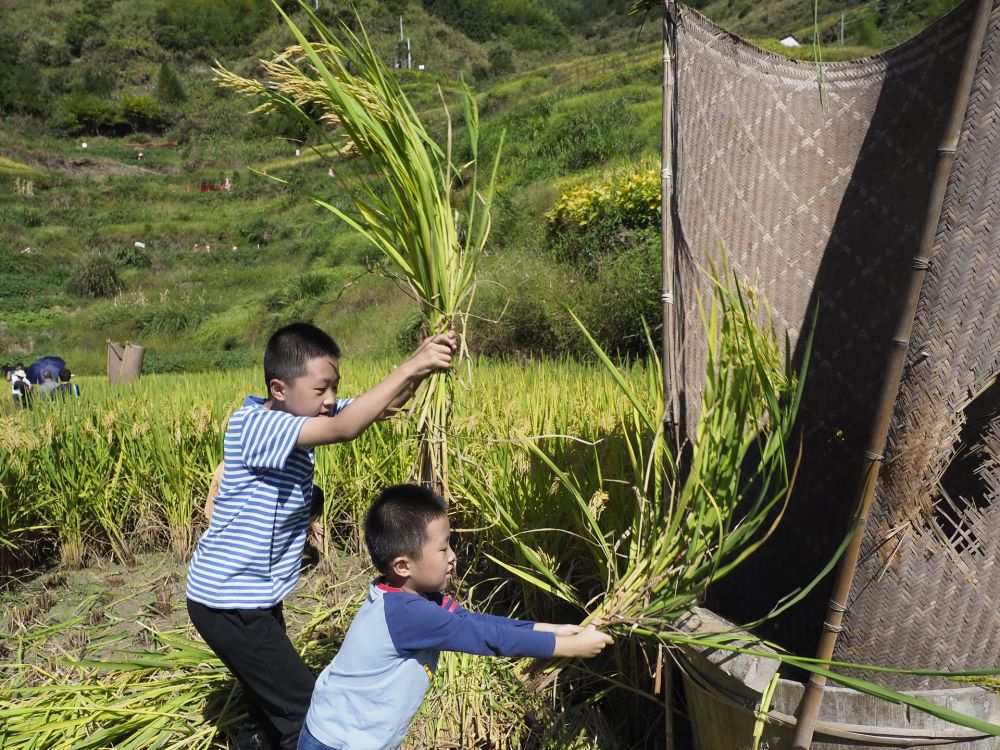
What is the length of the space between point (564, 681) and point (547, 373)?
7.64ft

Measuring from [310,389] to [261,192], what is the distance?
119 feet

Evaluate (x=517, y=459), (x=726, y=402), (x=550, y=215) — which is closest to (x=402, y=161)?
(x=726, y=402)

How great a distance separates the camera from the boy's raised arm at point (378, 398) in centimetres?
174

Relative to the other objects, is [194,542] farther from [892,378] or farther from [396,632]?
[892,378]

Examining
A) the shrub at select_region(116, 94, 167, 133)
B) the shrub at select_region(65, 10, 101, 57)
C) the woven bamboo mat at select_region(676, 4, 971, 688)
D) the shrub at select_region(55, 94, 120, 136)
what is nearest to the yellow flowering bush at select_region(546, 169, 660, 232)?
the woven bamboo mat at select_region(676, 4, 971, 688)

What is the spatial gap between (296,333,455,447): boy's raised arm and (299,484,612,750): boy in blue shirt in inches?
6.3

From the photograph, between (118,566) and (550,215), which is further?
(550,215)

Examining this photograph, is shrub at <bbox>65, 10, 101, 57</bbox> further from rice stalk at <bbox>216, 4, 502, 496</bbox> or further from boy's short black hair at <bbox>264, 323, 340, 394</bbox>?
boy's short black hair at <bbox>264, 323, 340, 394</bbox>

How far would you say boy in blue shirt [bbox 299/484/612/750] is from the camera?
5.40ft

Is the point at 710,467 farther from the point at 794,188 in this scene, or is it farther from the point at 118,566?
the point at 118,566

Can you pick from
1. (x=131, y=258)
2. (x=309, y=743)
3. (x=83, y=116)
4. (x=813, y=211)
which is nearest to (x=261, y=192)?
(x=131, y=258)

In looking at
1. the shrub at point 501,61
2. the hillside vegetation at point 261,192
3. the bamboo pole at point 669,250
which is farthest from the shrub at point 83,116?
the bamboo pole at point 669,250

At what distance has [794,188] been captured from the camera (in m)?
2.63

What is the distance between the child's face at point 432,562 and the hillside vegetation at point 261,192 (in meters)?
0.68
